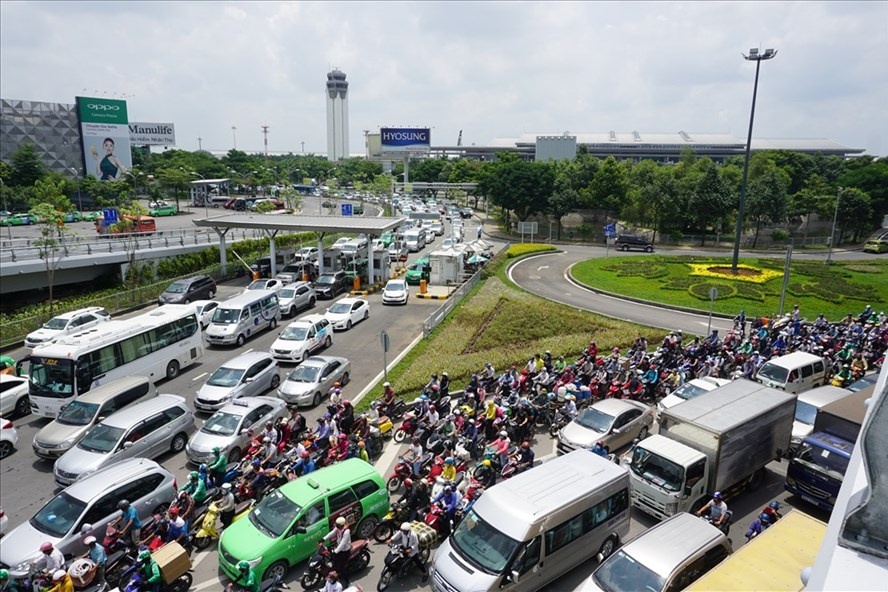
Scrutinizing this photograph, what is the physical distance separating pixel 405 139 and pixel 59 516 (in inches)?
3663

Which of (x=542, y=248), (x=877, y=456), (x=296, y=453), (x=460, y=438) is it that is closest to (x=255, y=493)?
(x=296, y=453)

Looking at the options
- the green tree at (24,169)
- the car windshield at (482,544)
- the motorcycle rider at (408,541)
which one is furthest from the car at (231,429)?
the green tree at (24,169)

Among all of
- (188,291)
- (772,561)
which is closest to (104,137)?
(188,291)

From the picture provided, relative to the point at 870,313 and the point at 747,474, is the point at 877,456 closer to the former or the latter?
the point at 747,474

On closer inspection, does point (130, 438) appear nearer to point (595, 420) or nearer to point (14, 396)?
point (14, 396)

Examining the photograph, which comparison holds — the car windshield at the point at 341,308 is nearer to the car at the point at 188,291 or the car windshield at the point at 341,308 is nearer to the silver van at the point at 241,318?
the silver van at the point at 241,318

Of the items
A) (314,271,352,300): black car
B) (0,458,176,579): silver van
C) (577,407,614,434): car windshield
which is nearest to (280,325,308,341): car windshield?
(314,271,352,300): black car

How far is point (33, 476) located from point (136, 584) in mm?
7929

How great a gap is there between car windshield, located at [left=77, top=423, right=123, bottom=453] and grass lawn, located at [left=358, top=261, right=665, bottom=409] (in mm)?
6972

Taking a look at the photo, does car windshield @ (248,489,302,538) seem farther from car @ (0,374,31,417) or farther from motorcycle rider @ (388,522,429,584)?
car @ (0,374,31,417)

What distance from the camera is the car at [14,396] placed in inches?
692

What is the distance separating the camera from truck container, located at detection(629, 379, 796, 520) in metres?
11.3

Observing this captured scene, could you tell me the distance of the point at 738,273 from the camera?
3753 centimetres

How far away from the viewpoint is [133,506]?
1116 cm
